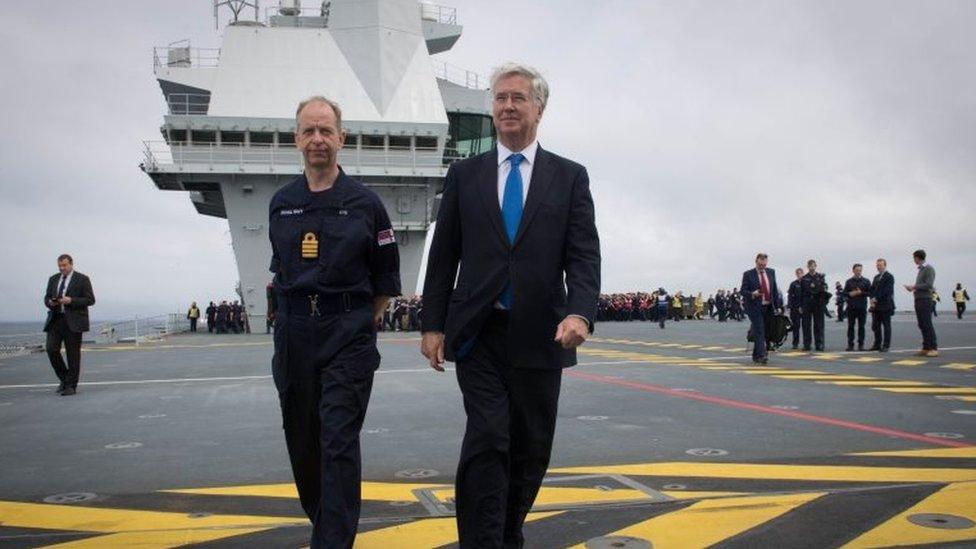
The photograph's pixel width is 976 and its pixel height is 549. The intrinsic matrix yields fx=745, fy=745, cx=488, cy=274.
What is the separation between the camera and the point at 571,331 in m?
2.79

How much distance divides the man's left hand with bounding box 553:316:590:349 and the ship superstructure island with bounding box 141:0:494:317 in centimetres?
3208

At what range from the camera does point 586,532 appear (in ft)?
11.0

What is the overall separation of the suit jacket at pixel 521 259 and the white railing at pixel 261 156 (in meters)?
31.9

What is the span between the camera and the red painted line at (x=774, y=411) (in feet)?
18.6

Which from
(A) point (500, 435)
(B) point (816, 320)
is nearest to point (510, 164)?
(A) point (500, 435)

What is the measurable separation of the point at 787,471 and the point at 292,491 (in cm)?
296

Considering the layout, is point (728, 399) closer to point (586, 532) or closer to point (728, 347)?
point (586, 532)

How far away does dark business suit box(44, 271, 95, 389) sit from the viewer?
31.6ft

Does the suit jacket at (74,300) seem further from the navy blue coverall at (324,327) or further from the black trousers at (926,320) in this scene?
the black trousers at (926,320)

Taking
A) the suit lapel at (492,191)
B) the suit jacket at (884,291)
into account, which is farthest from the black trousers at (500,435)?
the suit jacket at (884,291)

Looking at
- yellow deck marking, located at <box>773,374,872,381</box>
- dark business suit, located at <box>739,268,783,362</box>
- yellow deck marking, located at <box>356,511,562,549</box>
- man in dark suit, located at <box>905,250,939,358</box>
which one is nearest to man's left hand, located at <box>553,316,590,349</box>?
yellow deck marking, located at <box>356,511,562,549</box>

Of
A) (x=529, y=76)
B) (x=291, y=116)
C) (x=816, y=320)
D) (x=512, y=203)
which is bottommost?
(x=816, y=320)

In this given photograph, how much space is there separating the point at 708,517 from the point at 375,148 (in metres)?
33.6

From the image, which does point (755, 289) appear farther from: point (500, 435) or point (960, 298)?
point (960, 298)
